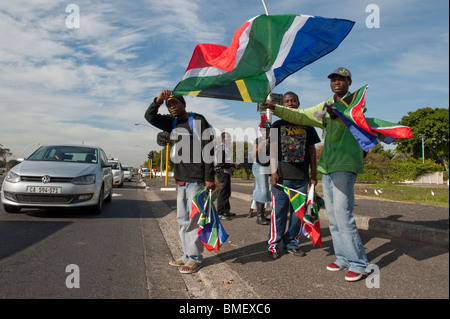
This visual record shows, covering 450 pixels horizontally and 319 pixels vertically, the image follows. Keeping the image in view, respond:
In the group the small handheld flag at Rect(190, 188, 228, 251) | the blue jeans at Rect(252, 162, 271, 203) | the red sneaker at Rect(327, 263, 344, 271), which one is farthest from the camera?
the blue jeans at Rect(252, 162, 271, 203)

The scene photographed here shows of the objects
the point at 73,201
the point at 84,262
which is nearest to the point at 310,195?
the point at 84,262

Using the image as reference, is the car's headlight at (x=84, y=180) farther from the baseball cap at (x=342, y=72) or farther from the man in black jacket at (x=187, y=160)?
the baseball cap at (x=342, y=72)

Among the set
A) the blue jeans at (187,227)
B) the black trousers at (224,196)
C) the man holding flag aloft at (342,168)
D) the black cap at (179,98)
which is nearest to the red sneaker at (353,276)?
the man holding flag aloft at (342,168)

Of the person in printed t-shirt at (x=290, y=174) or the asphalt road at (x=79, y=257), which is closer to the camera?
the asphalt road at (x=79, y=257)

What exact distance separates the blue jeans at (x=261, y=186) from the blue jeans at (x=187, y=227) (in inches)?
108

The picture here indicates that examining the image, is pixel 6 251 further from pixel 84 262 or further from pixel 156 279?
pixel 156 279

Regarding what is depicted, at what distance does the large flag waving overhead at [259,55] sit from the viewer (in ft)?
12.5

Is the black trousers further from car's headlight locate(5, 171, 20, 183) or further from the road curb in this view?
car's headlight locate(5, 171, 20, 183)

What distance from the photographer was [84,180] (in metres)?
7.27

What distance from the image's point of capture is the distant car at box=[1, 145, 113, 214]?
676 centimetres

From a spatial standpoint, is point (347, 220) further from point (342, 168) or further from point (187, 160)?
point (187, 160)

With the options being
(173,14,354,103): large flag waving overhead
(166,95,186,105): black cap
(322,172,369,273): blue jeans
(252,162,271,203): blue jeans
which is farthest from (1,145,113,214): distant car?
(322,172,369,273): blue jeans

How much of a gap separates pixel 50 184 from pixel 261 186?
4.25 m

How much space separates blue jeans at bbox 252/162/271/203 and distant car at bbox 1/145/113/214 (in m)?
3.62
